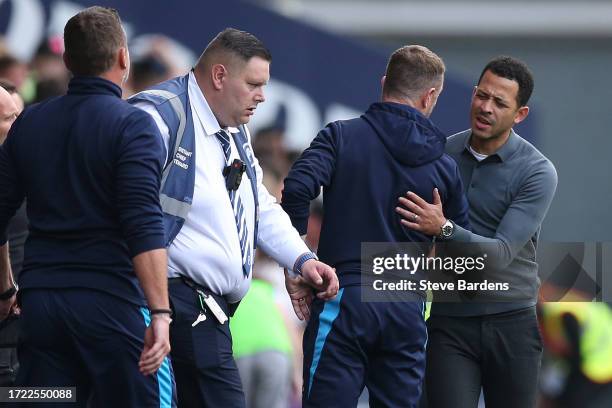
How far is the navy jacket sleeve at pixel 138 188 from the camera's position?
4.75 meters

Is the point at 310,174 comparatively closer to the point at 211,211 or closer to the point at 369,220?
the point at 369,220

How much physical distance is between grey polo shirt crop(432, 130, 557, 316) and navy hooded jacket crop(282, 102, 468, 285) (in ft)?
1.60

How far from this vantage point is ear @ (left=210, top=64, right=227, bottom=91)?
566cm

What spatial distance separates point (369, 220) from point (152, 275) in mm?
1294

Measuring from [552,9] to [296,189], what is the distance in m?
13.9

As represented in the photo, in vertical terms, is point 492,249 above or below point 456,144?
below

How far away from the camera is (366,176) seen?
18.8 ft

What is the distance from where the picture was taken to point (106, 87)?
4980mm

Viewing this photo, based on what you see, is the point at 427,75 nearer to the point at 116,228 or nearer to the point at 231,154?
the point at 231,154

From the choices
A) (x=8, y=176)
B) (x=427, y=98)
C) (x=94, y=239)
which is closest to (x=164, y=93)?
(x=8, y=176)

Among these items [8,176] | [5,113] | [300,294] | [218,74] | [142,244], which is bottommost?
[300,294]

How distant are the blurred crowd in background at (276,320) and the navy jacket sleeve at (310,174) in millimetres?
1689

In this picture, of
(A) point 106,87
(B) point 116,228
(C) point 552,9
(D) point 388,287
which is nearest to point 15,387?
(B) point 116,228

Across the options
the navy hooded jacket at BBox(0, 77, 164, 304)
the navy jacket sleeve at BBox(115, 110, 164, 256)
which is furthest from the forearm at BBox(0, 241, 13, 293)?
the navy jacket sleeve at BBox(115, 110, 164, 256)
